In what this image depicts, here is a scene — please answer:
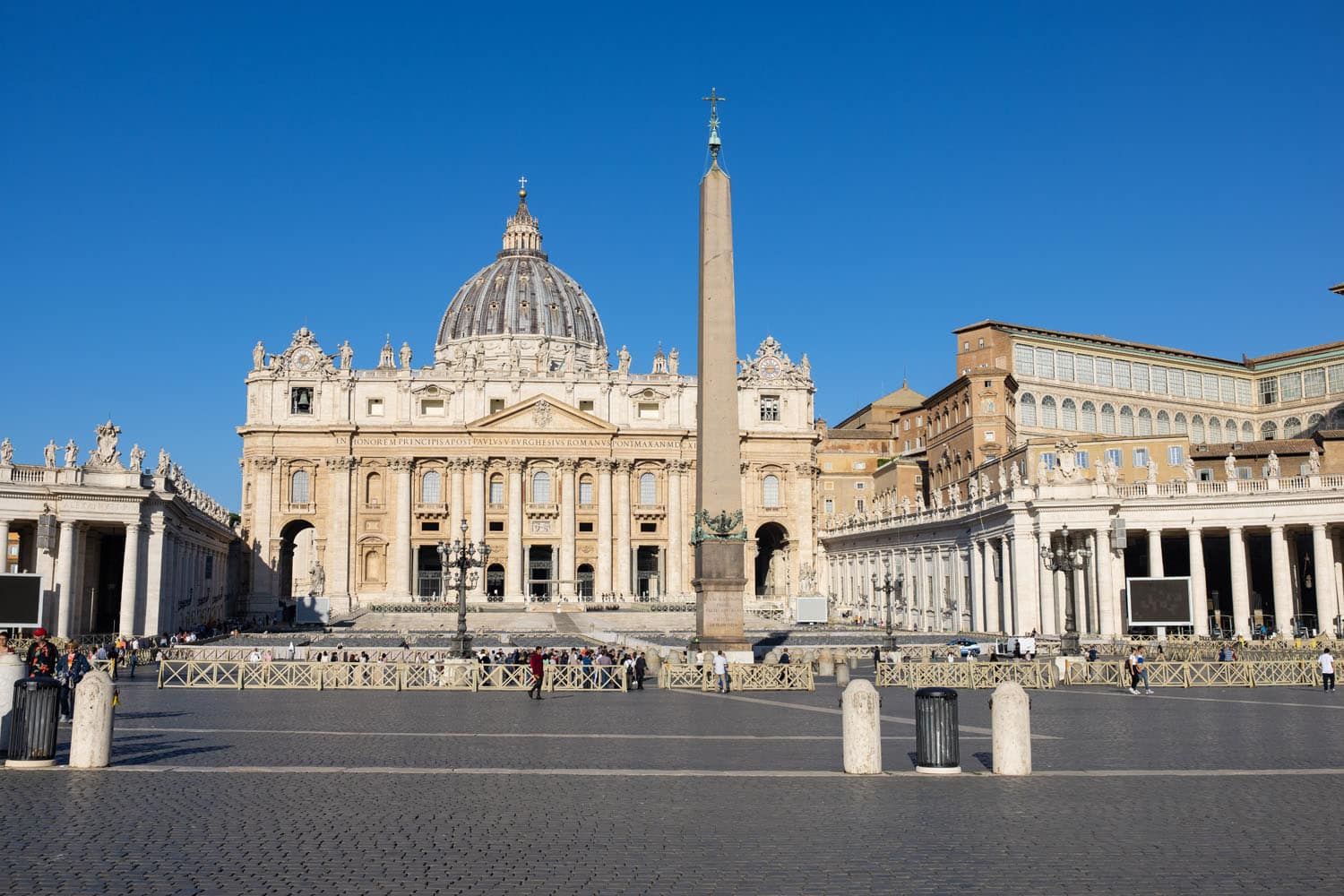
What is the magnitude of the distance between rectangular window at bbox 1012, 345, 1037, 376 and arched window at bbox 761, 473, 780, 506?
1920 cm

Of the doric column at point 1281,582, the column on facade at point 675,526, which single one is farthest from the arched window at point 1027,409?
the doric column at point 1281,582

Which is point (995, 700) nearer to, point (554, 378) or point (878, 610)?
point (878, 610)

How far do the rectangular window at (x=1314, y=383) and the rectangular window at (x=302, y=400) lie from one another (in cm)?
6087

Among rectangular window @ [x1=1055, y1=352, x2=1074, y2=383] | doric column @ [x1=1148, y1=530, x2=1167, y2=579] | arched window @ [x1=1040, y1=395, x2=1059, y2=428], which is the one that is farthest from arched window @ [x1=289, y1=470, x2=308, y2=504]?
doric column @ [x1=1148, y1=530, x2=1167, y2=579]

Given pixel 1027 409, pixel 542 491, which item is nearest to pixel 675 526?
pixel 542 491

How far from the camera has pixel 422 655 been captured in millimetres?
34938

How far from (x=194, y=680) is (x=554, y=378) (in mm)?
53730

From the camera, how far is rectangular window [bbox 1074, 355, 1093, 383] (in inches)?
2830

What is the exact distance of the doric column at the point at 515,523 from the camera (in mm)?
78000

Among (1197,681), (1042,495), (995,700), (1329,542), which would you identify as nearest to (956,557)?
(1042,495)

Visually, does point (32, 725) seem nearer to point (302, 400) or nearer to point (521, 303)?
point (302, 400)

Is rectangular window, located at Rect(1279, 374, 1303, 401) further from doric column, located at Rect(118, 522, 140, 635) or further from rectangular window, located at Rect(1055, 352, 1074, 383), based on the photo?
doric column, located at Rect(118, 522, 140, 635)

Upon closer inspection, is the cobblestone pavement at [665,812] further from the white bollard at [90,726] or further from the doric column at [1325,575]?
the doric column at [1325,575]

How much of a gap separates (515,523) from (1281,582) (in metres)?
46.5
